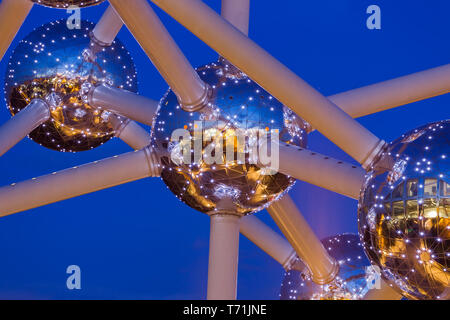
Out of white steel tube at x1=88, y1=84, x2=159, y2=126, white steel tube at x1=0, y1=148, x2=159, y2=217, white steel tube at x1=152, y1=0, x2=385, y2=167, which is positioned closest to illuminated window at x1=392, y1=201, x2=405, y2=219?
white steel tube at x1=152, y1=0, x2=385, y2=167

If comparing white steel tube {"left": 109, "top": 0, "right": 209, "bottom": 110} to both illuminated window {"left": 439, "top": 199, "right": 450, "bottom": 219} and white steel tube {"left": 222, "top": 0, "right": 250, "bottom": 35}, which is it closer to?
white steel tube {"left": 222, "top": 0, "right": 250, "bottom": 35}

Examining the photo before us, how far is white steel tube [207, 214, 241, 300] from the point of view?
579 cm

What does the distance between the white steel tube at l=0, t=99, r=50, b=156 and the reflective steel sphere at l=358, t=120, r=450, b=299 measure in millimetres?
3872

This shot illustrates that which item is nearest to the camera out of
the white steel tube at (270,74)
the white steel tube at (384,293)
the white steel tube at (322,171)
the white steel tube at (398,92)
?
the white steel tube at (270,74)

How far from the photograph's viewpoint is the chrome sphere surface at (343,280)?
7.17 metres

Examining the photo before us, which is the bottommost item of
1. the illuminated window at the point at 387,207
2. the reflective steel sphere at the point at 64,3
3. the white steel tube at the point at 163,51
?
the illuminated window at the point at 387,207

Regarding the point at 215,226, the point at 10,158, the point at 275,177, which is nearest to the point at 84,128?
the point at 215,226

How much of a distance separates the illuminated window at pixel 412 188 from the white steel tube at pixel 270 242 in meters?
3.47

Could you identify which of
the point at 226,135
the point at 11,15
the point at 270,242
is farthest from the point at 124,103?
the point at 270,242

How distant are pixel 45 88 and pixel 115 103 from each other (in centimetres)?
103

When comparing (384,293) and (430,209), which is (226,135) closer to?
(430,209)

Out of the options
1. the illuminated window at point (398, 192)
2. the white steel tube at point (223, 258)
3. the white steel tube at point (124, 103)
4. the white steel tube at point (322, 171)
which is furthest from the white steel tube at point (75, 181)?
the illuminated window at point (398, 192)

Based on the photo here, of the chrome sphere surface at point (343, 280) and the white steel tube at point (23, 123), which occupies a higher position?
the white steel tube at point (23, 123)

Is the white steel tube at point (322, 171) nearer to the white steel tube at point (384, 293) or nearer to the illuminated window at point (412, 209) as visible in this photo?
the illuminated window at point (412, 209)
